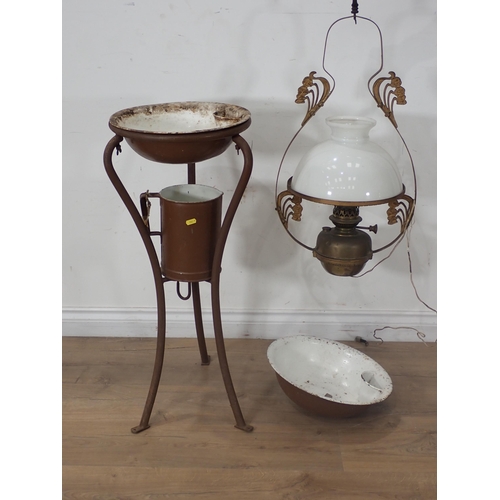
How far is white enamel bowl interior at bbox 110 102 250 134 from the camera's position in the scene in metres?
1.99

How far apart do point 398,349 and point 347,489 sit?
89 centimetres

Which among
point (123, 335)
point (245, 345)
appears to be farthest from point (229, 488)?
point (123, 335)

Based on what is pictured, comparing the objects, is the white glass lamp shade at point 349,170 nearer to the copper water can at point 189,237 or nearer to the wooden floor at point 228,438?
the copper water can at point 189,237

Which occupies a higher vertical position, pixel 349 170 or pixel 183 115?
pixel 183 115

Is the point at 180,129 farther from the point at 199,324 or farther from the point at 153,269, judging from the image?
the point at 199,324

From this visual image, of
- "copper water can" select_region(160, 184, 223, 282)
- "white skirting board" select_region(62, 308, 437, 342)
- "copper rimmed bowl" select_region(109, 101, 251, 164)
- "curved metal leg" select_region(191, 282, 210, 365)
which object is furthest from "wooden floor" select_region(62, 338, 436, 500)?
"copper rimmed bowl" select_region(109, 101, 251, 164)

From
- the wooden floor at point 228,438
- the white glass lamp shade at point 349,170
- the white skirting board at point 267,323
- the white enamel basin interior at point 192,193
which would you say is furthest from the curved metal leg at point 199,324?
the white glass lamp shade at point 349,170

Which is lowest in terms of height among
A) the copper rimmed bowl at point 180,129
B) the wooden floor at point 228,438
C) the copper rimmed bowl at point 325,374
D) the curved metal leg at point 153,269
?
the wooden floor at point 228,438

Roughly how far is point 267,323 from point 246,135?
79cm

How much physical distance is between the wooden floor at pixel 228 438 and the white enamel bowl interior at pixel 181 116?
3.06ft

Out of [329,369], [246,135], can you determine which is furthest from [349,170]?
[329,369]

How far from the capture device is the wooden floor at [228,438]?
1.78 metres

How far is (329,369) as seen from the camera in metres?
2.28

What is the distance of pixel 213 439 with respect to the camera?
1979mm
